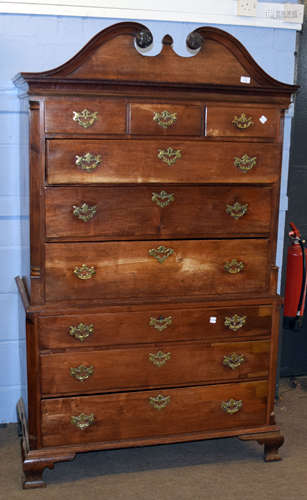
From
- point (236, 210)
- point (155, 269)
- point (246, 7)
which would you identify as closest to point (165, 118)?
point (236, 210)

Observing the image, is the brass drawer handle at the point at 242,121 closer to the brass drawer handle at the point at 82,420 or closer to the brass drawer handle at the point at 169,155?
the brass drawer handle at the point at 169,155

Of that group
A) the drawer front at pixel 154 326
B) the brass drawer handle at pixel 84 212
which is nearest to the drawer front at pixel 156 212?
the brass drawer handle at pixel 84 212

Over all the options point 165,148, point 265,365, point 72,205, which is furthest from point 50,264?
point 265,365

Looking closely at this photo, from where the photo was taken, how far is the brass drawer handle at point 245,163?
9.94 ft

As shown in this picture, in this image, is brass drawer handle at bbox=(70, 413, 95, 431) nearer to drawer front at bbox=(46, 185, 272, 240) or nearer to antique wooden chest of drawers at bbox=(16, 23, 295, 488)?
antique wooden chest of drawers at bbox=(16, 23, 295, 488)

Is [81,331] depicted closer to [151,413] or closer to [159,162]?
[151,413]

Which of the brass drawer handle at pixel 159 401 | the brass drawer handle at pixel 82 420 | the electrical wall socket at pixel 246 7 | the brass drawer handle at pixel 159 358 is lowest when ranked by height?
the brass drawer handle at pixel 82 420

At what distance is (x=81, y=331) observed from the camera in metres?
2.99

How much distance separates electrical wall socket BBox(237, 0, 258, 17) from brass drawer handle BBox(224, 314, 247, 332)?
1.78 metres

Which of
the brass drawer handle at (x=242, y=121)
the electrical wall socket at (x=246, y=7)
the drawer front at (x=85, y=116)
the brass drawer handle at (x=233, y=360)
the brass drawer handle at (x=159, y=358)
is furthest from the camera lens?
the electrical wall socket at (x=246, y=7)

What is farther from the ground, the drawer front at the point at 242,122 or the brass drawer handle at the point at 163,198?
the drawer front at the point at 242,122

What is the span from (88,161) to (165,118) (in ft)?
1.36

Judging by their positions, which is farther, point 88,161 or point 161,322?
point 161,322

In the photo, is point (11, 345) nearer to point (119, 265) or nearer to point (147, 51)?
point (119, 265)
